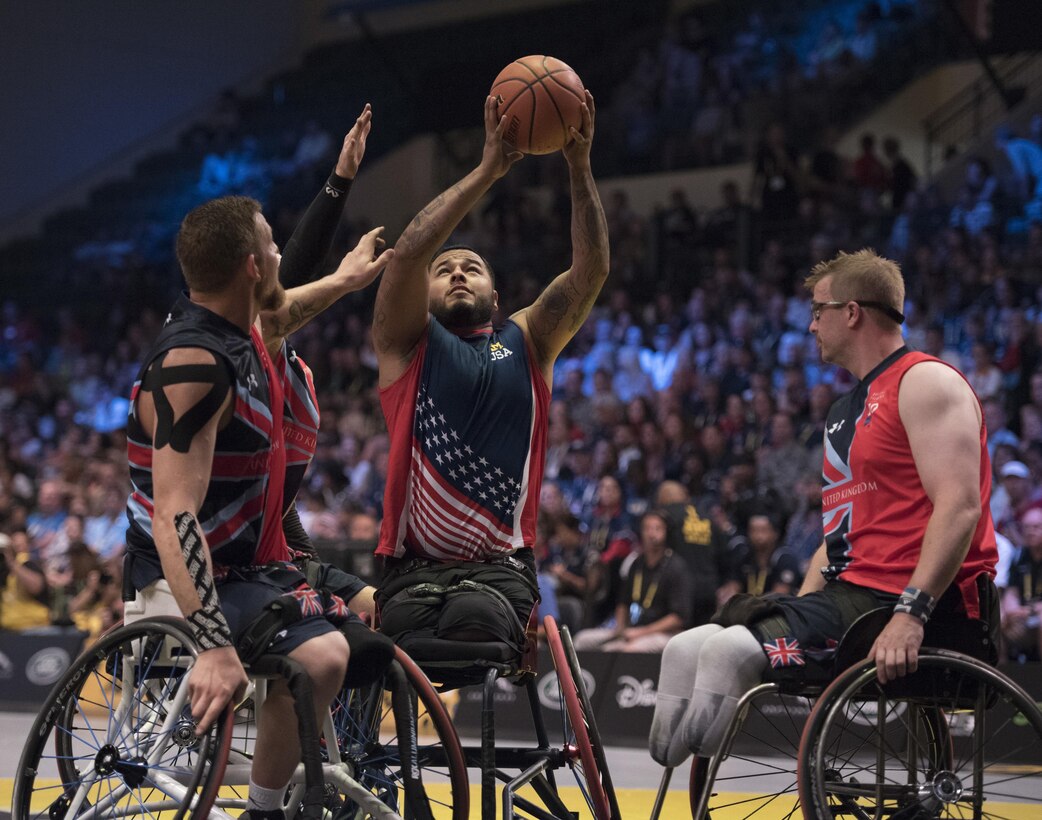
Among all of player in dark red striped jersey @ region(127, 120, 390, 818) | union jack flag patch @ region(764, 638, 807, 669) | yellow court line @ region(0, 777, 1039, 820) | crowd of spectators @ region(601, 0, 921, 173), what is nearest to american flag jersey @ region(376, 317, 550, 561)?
player in dark red striped jersey @ region(127, 120, 390, 818)

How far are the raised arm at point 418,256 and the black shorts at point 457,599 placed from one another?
0.66 m

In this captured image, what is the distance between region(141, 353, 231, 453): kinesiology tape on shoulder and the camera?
3328mm

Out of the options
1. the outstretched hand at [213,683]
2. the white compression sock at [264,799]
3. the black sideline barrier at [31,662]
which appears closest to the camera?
the outstretched hand at [213,683]

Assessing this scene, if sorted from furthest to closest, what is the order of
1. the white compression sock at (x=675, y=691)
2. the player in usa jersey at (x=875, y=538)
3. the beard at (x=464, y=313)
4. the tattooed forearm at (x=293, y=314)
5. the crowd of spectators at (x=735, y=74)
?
the crowd of spectators at (x=735, y=74)
the beard at (x=464, y=313)
the tattooed forearm at (x=293, y=314)
the white compression sock at (x=675, y=691)
the player in usa jersey at (x=875, y=538)

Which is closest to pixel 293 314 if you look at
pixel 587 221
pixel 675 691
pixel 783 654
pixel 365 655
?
pixel 587 221

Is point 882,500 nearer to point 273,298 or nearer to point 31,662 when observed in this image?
point 273,298

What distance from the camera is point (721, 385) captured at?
12039mm

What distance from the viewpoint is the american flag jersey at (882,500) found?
12.8 feet

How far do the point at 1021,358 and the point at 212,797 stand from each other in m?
8.93

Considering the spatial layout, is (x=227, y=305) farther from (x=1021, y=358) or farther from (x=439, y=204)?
(x=1021, y=358)

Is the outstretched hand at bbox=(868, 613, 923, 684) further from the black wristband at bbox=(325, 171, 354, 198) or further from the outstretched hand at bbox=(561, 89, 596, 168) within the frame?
the black wristband at bbox=(325, 171, 354, 198)

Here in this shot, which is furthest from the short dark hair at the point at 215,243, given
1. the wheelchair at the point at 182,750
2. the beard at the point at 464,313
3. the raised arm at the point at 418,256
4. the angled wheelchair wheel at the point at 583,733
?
the angled wheelchair wheel at the point at 583,733

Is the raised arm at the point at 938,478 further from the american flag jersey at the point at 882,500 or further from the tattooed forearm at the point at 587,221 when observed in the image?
the tattooed forearm at the point at 587,221

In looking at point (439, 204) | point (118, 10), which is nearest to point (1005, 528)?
point (439, 204)
